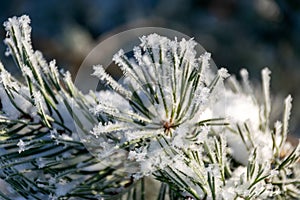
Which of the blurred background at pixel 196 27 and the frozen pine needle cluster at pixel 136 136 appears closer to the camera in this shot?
the frozen pine needle cluster at pixel 136 136

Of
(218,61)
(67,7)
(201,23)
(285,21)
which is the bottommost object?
(285,21)

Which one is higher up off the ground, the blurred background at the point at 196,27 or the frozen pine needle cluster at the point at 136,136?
the blurred background at the point at 196,27

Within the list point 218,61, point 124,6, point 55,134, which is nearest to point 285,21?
point 218,61

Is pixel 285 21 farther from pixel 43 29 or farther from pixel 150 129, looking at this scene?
pixel 150 129

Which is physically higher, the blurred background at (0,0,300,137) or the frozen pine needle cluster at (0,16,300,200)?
the blurred background at (0,0,300,137)

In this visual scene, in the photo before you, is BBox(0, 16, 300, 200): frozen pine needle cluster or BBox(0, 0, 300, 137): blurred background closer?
BBox(0, 16, 300, 200): frozen pine needle cluster

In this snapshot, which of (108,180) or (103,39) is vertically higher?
(103,39)
